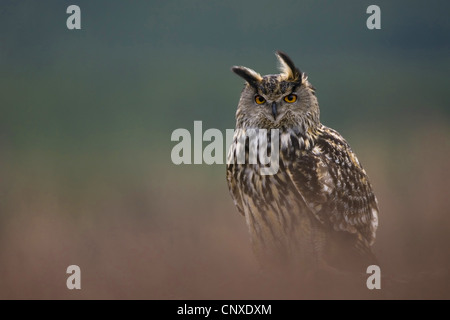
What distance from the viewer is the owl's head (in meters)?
2.45

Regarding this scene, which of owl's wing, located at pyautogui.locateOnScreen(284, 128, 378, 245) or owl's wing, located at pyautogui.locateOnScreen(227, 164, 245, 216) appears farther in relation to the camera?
owl's wing, located at pyautogui.locateOnScreen(227, 164, 245, 216)

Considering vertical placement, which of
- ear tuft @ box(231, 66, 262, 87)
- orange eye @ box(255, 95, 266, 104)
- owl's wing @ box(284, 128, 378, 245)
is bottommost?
owl's wing @ box(284, 128, 378, 245)

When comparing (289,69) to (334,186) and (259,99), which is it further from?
(334,186)

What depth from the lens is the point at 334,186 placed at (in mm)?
2492

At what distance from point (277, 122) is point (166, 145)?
10.5 ft

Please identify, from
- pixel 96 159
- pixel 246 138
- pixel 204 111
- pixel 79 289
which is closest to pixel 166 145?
pixel 96 159

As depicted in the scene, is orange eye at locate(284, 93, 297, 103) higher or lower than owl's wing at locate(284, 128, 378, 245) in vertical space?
higher

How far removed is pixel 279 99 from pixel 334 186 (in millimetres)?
463

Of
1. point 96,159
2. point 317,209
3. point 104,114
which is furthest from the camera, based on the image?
point 104,114

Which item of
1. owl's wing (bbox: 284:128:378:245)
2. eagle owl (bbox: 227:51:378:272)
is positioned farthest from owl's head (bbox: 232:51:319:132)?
owl's wing (bbox: 284:128:378:245)

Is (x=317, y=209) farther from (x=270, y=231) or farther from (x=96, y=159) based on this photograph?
(x=96, y=159)

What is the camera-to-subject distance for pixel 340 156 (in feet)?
8.39

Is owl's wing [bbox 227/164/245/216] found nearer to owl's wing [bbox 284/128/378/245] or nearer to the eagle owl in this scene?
the eagle owl

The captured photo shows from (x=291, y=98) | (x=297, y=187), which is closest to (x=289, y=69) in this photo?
(x=291, y=98)
